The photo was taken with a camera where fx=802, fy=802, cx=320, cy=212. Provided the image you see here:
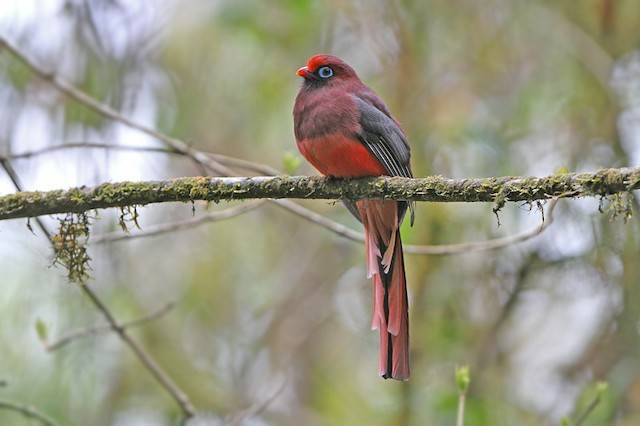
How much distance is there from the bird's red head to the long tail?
23.0 inches

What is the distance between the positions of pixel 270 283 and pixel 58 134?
2.34 meters

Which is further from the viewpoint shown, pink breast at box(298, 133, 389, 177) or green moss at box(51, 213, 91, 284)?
pink breast at box(298, 133, 389, 177)

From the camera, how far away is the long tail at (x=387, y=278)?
122 inches

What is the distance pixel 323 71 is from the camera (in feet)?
11.4

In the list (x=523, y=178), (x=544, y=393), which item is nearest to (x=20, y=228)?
(x=523, y=178)

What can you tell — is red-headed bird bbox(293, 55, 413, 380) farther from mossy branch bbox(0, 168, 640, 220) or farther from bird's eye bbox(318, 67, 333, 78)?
mossy branch bbox(0, 168, 640, 220)

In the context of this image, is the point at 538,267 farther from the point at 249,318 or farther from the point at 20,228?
the point at 20,228

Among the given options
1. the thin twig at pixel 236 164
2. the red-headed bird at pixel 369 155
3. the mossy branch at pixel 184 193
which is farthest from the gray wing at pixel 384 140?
the mossy branch at pixel 184 193

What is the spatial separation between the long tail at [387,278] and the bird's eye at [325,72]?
0.59 metres

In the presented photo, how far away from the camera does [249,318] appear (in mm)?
6270

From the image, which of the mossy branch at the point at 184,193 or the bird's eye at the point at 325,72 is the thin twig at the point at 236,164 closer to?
the bird's eye at the point at 325,72

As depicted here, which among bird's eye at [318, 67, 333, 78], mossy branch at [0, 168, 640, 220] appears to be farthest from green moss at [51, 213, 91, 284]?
bird's eye at [318, 67, 333, 78]

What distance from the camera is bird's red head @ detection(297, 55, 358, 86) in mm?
3467

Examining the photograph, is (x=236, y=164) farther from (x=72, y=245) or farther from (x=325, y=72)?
(x=72, y=245)
